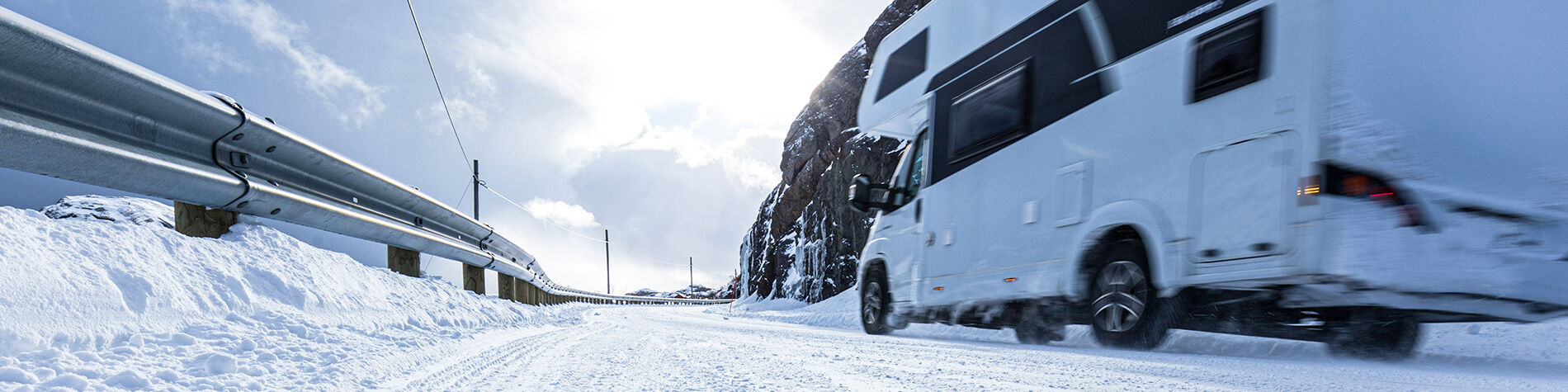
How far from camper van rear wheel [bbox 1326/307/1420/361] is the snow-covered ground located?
0.15 metres

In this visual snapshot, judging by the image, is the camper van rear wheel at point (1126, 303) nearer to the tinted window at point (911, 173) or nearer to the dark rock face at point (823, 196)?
the tinted window at point (911, 173)

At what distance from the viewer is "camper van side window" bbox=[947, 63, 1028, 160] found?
615 cm

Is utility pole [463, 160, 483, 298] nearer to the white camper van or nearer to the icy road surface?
the icy road surface

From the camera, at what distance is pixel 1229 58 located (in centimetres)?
449

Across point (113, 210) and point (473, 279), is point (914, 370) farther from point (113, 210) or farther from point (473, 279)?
point (473, 279)

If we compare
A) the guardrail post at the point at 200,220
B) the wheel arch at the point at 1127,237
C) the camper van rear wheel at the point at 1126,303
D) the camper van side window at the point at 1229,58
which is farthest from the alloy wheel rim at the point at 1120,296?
the guardrail post at the point at 200,220

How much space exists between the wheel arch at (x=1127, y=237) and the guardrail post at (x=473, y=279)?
509 cm

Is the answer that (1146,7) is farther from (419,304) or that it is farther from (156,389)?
(156,389)

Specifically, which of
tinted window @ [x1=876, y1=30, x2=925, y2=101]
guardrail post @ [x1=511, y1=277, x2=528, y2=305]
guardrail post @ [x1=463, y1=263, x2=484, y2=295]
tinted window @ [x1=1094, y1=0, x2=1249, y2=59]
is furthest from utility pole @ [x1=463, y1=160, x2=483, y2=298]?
tinted window @ [x1=1094, y1=0, x2=1249, y2=59]

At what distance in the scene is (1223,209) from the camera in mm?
4414

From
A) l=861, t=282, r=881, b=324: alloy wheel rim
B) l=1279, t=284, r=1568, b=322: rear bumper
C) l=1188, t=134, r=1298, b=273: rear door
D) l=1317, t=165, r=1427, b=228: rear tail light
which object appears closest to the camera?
l=1317, t=165, r=1427, b=228: rear tail light

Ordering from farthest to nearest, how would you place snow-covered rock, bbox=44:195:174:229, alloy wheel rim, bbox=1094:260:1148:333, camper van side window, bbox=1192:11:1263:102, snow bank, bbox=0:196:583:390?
alloy wheel rim, bbox=1094:260:1148:333
camper van side window, bbox=1192:11:1263:102
snow-covered rock, bbox=44:195:174:229
snow bank, bbox=0:196:583:390

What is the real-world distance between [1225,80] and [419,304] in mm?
4854

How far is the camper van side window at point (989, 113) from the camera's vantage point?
6.15m
